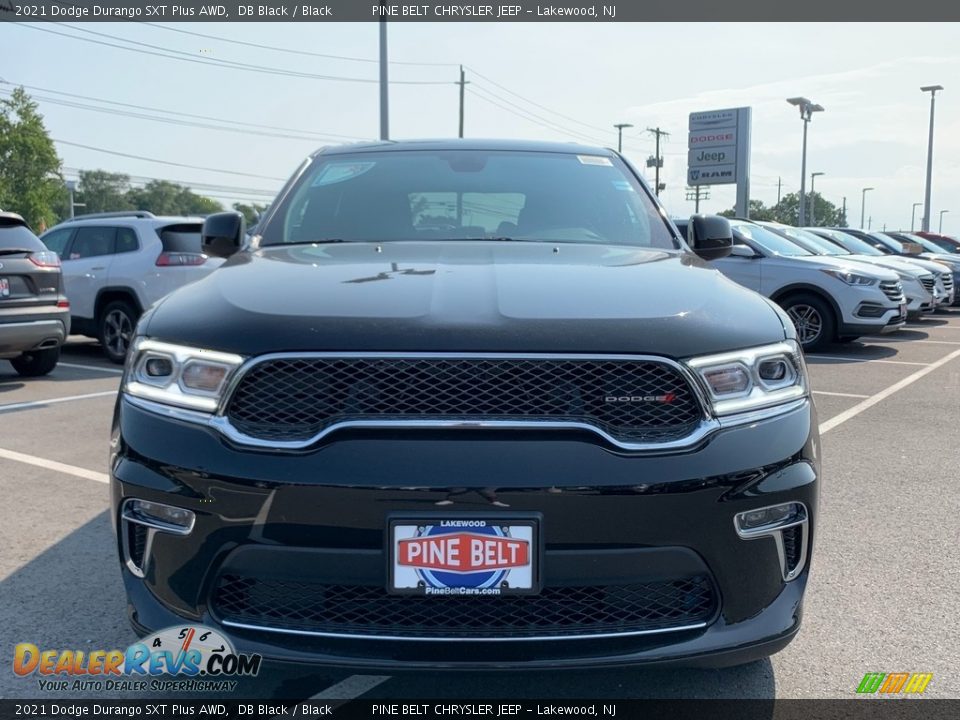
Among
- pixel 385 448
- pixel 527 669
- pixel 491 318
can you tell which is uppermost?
pixel 491 318

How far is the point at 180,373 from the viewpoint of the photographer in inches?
88.5

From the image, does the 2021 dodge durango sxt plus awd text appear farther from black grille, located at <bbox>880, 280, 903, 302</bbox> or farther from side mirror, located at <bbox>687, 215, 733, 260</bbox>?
black grille, located at <bbox>880, 280, 903, 302</bbox>

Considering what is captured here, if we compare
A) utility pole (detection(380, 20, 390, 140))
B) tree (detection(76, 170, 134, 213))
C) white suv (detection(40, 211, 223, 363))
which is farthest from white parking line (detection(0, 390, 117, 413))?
tree (detection(76, 170, 134, 213))

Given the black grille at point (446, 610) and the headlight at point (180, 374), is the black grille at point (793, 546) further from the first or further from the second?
the headlight at point (180, 374)

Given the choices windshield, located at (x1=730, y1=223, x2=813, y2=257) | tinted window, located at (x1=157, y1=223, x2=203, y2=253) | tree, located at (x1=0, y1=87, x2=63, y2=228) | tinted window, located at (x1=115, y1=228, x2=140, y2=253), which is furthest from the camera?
tree, located at (x1=0, y1=87, x2=63, y2=228)

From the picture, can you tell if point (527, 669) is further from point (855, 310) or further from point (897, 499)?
point (855, 310)

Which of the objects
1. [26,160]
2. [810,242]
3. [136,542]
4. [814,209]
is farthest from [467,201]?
[814,209]

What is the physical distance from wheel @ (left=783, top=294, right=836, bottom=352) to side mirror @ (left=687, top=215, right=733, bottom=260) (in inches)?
326

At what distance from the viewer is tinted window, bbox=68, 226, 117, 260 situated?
10.4m

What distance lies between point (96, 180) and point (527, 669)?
411 ft

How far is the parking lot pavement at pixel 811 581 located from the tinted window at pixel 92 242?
357 centimetres

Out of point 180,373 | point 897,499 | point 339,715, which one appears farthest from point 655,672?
point 897,499

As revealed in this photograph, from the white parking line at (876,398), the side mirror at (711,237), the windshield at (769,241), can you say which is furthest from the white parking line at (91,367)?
the windshield at (769,241)

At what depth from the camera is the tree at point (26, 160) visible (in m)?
70.7
